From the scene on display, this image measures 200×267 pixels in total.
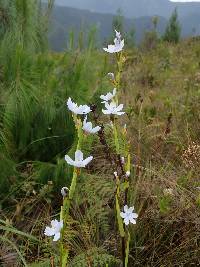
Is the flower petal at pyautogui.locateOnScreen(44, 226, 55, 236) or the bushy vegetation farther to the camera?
the bushy vegetation

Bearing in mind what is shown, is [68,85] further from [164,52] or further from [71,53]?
[164,52]

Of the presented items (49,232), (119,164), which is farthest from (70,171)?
(49,232)

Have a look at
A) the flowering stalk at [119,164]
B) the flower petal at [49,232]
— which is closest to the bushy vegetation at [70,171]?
the flowering stalk at [119,164]

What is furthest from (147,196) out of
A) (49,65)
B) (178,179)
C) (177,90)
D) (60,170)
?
(177,90)

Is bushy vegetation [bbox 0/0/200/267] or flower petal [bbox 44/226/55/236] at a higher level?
flower petal [bbox 44/226/55/236]

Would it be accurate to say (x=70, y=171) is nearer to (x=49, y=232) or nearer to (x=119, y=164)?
(x=119, y=164)

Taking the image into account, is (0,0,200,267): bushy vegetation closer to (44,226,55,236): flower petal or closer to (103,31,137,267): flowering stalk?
(103,31,137,267): flowering stalk

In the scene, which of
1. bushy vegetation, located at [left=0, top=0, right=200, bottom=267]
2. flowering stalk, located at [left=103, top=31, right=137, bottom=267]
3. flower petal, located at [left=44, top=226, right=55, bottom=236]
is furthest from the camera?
bushy vegetation, located at [left=0, top=0, right=200, bottom=267]

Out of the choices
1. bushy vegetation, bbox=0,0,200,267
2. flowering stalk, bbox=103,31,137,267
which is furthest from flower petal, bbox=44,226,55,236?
bushy vegetation, bbox=0,0,200,267

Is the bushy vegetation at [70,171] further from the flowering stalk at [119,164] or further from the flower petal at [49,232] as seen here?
the flower petal at [49,232]
